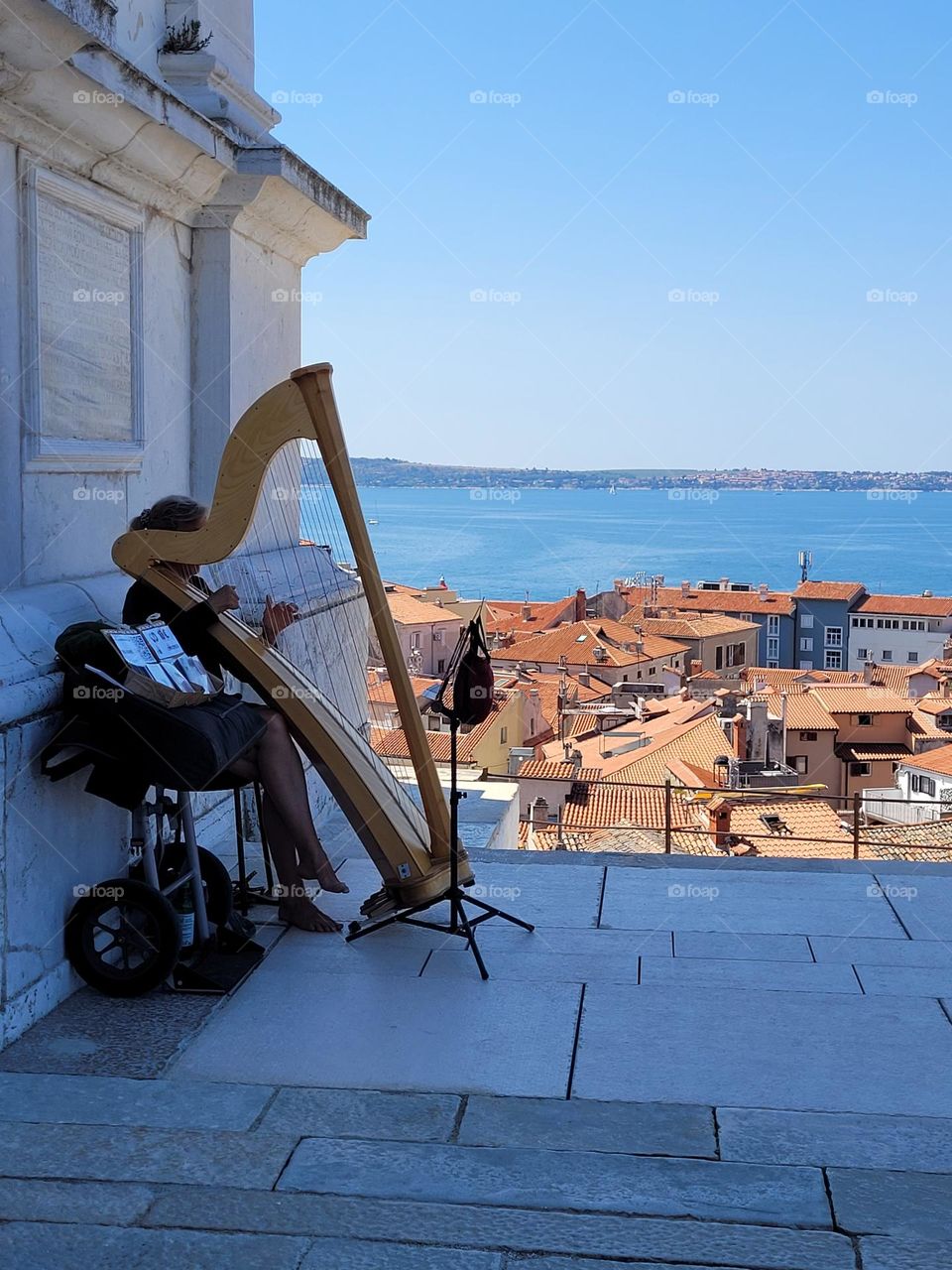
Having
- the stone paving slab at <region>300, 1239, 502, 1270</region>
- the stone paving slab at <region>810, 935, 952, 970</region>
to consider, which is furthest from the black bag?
the stone paving slab at <region>300, 1239, 502, 1270</region>

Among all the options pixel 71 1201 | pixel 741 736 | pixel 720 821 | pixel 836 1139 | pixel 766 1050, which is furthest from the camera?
pixel 741 736

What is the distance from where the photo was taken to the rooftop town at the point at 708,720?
16.3 metres

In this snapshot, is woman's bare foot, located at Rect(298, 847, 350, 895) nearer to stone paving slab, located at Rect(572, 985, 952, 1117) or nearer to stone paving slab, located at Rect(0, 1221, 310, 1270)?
stone paving slab, located at Rect(572, 985, 952, 1117)

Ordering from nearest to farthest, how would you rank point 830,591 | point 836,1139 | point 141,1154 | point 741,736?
point 141,1154
point 836,1139
point 741,736
point 830,591

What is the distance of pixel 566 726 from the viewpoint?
120 ft

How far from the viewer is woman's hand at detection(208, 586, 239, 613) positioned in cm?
383

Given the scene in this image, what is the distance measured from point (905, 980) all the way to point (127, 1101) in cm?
201

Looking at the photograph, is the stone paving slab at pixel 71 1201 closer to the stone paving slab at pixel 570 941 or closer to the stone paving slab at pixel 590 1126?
the stone paving slab at pixel 590 1126

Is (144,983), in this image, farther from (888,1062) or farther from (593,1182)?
(888,1062)

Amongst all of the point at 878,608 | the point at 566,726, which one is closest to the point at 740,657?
the point at 878,608

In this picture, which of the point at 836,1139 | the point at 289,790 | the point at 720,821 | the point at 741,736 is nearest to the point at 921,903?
the point at 836,1139

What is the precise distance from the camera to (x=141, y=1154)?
2.57 meters

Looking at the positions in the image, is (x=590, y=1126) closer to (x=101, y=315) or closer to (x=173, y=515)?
(x=173, y=515)

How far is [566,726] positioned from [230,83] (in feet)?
105
